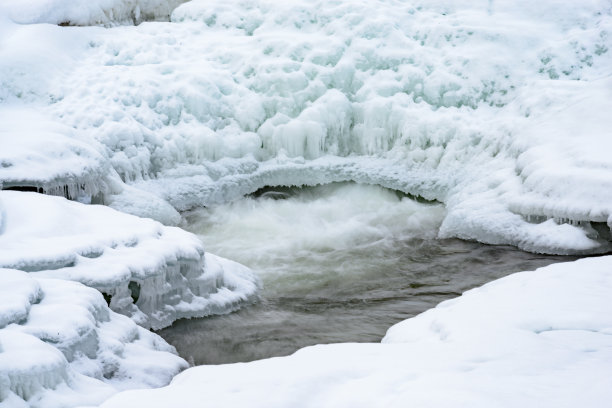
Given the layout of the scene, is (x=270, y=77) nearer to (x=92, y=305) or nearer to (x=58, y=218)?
(x=58, y=218)

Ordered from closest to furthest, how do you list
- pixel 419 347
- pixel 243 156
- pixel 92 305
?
pixel 419 347 → pixel 92 305 → pixel 243 156

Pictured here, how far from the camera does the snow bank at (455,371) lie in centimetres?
267

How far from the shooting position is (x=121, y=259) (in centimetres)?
538

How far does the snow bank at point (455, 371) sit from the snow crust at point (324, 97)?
14.0 feet

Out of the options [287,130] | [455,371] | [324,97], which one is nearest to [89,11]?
[287,130]

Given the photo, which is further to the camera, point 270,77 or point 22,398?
point 270,77

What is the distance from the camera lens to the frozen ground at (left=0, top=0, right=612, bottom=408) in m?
5.32

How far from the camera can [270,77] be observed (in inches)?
419

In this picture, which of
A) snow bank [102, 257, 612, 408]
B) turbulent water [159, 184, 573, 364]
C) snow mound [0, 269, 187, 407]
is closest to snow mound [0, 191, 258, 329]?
turbulent water [159, 184, 573, 364]

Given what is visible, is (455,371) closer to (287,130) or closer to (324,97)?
(287,130)

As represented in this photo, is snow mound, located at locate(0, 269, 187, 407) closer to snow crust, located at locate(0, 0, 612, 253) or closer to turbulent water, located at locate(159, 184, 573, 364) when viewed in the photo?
turbulent water, located at locate(159, 184, 573, 364)

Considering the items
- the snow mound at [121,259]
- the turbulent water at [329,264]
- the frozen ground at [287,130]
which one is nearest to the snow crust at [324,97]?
the frozen ground at [287,130]

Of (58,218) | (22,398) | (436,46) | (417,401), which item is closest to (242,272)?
(58,218)

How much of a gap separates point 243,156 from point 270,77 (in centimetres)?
158
